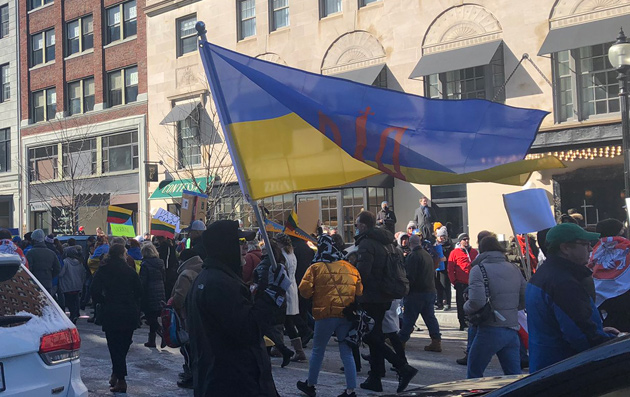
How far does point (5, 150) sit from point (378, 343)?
35.9 metres

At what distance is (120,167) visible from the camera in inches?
1273

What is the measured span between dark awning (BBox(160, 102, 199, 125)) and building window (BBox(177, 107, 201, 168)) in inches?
7.1

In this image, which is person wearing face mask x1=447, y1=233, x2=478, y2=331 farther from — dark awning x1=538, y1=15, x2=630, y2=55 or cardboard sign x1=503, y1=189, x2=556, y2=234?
dark awning x1=538, y1=15, x2=630, y2=55

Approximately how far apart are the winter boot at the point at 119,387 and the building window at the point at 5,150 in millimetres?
33639

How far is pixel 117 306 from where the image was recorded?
815cm

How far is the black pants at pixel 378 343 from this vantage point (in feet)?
26.2

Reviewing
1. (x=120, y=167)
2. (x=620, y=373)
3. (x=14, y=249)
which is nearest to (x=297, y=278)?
(x=14, y=249)

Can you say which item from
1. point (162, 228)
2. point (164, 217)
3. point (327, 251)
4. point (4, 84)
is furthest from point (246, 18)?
point (327, 251)

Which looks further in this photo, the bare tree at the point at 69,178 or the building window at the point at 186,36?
the bare tree at the point at 69,178

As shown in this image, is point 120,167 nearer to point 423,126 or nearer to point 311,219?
point 311,219

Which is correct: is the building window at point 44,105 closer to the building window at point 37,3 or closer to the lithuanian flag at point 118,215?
the building window at point 37,3

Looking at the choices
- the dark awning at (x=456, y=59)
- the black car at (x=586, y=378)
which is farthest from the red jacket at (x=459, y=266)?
the black car at (x=586, y=378)

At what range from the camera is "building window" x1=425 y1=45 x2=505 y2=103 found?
19.9m

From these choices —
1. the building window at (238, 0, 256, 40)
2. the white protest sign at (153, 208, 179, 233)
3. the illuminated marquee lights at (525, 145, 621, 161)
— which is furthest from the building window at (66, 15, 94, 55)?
the illuminated marquee lights at (525, 145, 621, 161)
